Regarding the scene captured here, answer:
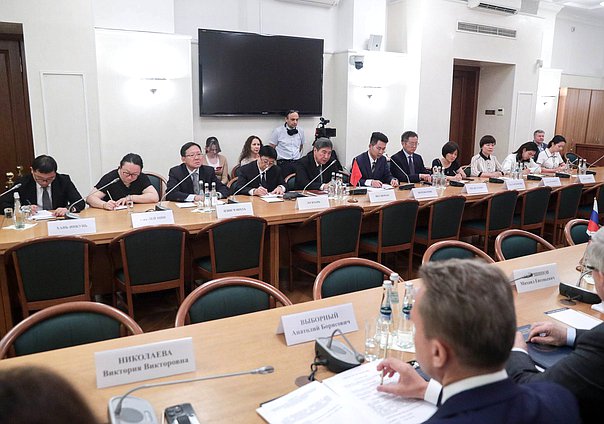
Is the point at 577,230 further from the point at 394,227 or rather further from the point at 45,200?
the point at 45,200

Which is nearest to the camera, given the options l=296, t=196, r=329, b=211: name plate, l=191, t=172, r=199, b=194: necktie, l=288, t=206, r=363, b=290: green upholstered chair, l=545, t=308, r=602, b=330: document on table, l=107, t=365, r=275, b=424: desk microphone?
l=107, t=365, r=275, b=424: desk microphone

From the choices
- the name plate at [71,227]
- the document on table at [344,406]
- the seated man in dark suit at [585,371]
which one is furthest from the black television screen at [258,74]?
the seated man in dark suit at [585,371]

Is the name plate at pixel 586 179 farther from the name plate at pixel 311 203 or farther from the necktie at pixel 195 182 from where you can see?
the necktie at pixel 195 182

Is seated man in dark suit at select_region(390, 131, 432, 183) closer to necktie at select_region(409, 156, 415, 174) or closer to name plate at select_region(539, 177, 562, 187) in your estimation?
necktie at select_region(409, 156, 415, 174)

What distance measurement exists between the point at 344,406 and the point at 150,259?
2.04 m

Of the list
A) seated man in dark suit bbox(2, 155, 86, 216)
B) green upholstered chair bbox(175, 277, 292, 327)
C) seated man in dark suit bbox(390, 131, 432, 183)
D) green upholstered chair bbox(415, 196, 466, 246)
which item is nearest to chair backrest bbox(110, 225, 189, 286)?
seated man in dark suit bbox(2, 155, 86, 216)

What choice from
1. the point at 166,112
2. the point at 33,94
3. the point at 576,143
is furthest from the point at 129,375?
the point at 576,143

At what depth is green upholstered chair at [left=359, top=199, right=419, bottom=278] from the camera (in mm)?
3816

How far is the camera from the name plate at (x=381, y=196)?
411 centimetres

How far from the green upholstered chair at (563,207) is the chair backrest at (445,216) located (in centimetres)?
139

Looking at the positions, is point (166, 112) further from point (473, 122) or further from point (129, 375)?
point (473, 122)

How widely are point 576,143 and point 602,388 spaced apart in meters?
10.6

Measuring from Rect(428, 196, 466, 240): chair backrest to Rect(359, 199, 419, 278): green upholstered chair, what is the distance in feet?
0.68

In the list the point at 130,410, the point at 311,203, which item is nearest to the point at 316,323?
the point at 130,410
